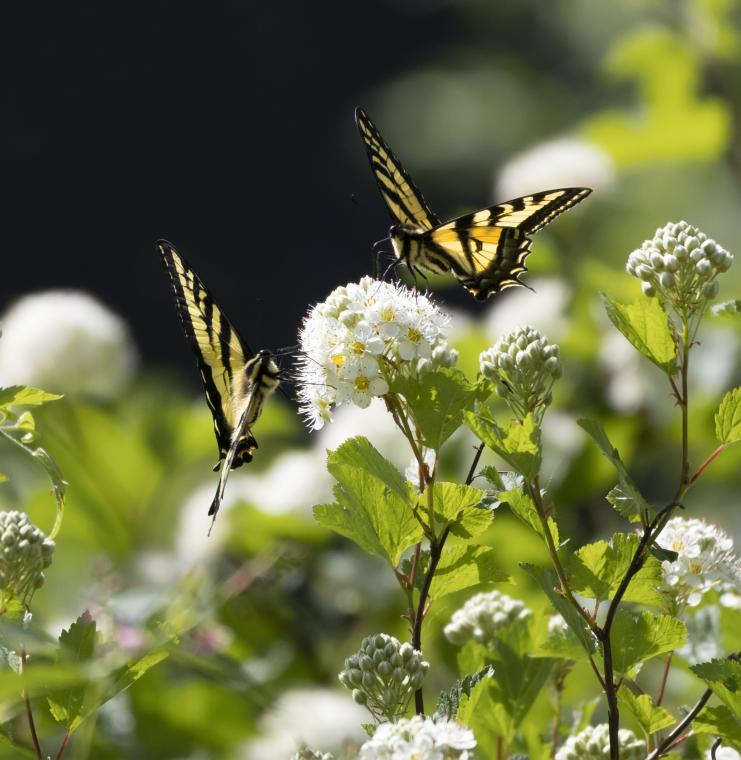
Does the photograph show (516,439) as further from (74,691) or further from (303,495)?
(303,495)

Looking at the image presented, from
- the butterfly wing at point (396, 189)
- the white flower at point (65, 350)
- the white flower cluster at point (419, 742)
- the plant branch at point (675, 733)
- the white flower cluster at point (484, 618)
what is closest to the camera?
the white flower cluster at point (419, 742)

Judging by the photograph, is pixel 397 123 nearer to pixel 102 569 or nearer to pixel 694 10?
pixel 694 10

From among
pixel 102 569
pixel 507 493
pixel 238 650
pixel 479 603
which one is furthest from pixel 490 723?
pixel 238 650

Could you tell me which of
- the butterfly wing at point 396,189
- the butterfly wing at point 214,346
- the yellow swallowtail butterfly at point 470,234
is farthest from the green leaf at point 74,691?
the butterfly wing at point 396,189

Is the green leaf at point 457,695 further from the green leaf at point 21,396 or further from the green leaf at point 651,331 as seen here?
the green leaf at point 21,396

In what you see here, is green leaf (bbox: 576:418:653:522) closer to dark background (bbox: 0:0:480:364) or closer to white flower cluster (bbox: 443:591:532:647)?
white flower cluster (bbox: 443:591:532:647)
